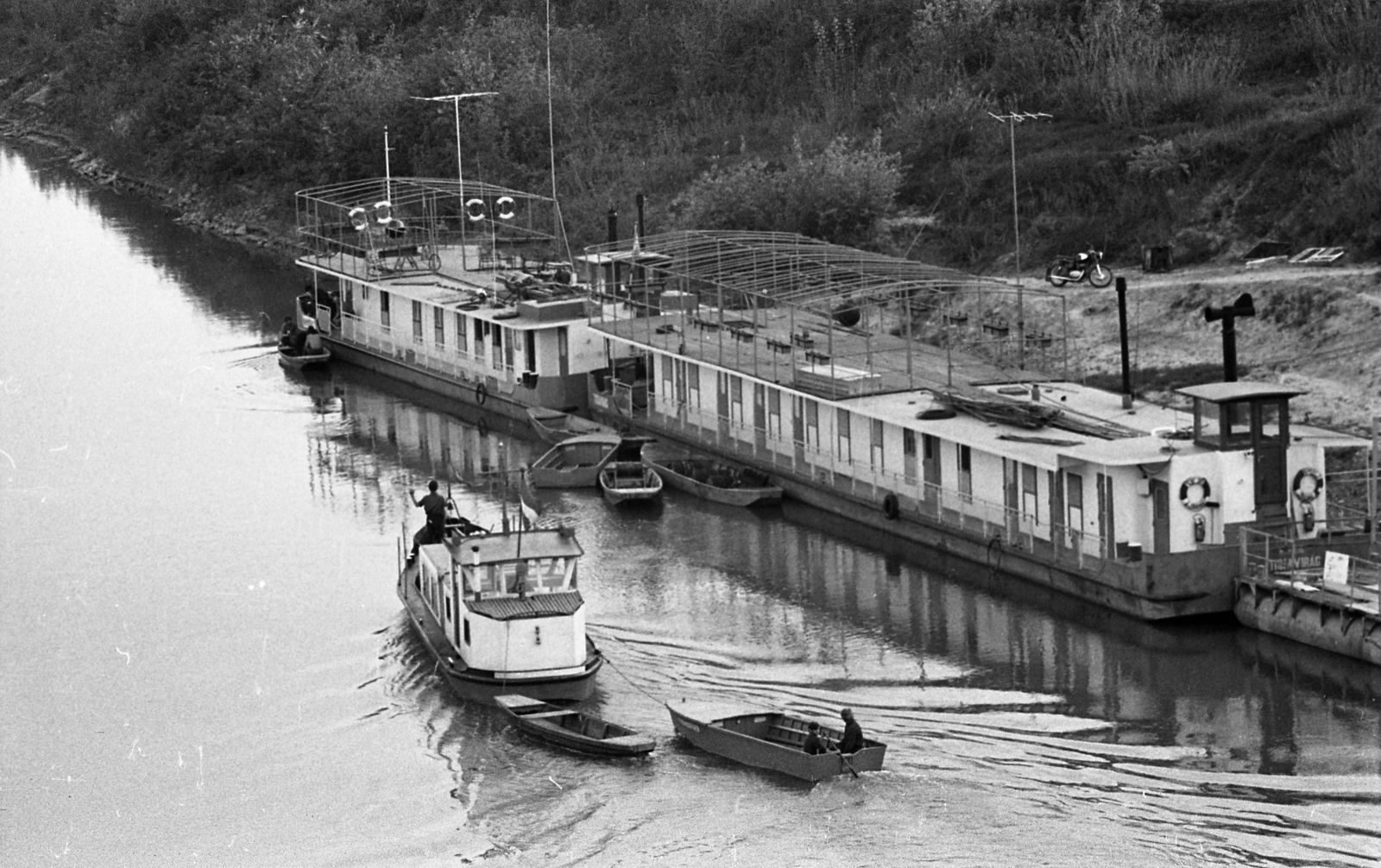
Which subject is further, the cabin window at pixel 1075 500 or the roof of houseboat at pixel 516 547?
the cabin window at pixel 1075 500

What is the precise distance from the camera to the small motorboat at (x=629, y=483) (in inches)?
2404

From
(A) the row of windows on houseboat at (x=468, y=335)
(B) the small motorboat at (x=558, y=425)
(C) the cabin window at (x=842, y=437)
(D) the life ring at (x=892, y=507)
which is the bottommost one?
(D) the life ring at (x=892, y=507)

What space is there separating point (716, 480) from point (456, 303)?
711 inches

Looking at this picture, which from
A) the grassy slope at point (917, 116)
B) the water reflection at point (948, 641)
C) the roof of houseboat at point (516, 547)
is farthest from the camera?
the grassy slope at point (917, 116)

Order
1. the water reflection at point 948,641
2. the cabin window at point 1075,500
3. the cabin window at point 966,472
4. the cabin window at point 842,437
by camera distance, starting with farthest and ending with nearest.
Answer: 1. the cabin window at point 842,437
2. the cabin window at point 966,472
3. the cabin window at point 1075,500
4. the water reflection at point 948,641

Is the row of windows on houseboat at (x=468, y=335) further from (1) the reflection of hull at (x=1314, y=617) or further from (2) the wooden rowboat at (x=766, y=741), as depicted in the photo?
(2) the wooden rowboat at (x=766, y=741)

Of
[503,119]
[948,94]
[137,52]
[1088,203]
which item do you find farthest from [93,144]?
[1088,203]

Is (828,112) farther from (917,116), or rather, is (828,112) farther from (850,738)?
(850,738)

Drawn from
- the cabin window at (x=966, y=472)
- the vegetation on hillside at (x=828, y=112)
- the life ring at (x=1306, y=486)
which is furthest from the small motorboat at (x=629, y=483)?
the vegetation on hillside at (x=828, y=112)

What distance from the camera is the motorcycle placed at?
217 ft

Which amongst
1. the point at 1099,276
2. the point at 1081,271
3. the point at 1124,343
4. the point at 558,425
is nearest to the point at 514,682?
the point at 1124,343

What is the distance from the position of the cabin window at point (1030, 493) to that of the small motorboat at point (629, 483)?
1165 centimetres

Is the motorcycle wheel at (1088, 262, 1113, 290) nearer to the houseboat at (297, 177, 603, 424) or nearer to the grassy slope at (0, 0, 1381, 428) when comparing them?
the grassy slope at (0, 0, 1381, 428)

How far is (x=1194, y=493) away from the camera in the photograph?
160 feet
